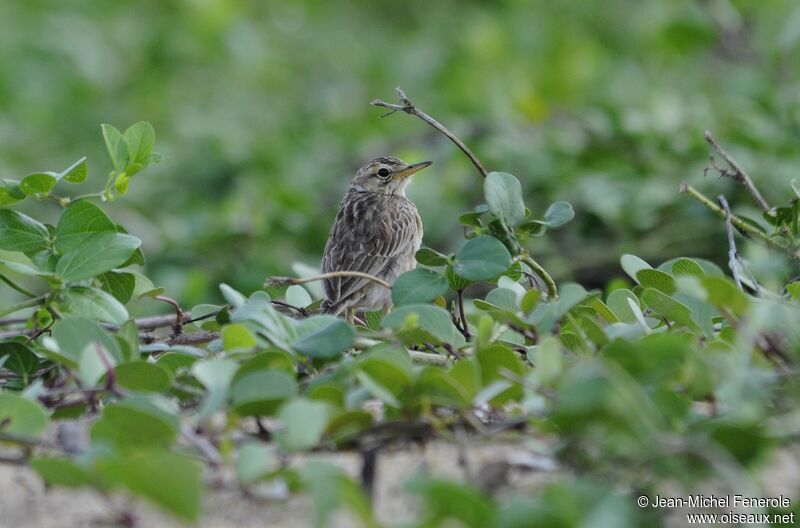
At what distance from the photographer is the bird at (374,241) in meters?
4.42

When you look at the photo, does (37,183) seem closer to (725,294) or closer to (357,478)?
(357,478)

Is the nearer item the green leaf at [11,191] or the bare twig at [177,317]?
the green leaf at [11,191]

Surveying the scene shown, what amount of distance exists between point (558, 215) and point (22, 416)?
1339 mm

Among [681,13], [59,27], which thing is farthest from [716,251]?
[59,27]

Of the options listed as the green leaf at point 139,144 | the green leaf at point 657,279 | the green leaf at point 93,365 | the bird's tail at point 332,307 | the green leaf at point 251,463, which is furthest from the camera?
the bird's tail at point 332,307

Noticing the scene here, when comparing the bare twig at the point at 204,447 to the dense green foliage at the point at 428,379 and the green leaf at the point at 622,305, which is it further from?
the green leaf at the point at 622,305

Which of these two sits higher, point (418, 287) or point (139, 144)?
point (139, 144)

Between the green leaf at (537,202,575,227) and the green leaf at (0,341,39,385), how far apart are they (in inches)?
49.6

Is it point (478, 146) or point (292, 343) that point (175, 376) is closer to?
point (292, 343)

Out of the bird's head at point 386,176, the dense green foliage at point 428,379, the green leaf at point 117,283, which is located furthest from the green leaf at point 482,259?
the bird's head at point 386,176

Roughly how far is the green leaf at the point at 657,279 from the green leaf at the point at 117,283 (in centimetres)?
132

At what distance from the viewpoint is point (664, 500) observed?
75.8 inches

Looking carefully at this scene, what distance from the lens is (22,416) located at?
2.14 metres

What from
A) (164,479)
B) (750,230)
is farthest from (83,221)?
(750,230)
